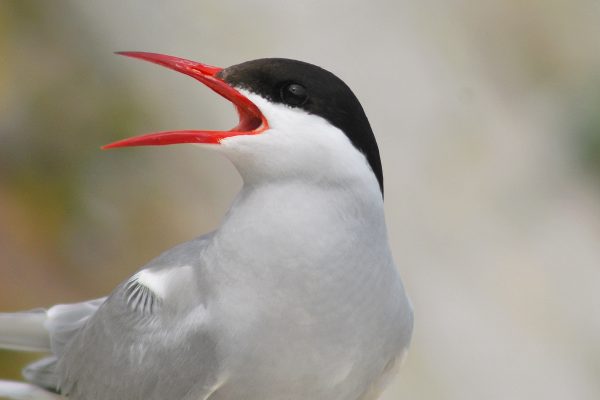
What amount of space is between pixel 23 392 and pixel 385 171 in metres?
1.77

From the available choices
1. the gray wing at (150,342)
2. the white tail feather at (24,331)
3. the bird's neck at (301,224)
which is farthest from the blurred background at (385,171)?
the bird's neck at (301,224)

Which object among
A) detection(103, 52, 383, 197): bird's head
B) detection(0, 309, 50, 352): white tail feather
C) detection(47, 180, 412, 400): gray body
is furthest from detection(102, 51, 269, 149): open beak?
detection(0, 309, 50, 352): white tail feather

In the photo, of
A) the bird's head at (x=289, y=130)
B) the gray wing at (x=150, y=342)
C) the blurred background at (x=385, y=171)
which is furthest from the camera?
the blurred background at (x=385, y=171)

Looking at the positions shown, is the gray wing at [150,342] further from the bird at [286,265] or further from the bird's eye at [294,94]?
the bird's eye at [294,94]

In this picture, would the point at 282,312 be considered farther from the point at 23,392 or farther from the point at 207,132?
the point at 23,392

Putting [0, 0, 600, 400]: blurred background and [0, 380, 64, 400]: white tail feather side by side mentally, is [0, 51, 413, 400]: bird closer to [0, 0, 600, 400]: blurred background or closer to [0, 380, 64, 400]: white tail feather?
[0, 380, 64, 400]: white tail feather

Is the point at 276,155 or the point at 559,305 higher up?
the point at 276,155

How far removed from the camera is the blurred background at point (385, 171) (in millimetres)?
3162

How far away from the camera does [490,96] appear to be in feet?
12.3

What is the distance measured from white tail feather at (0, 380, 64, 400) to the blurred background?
3.87 ft

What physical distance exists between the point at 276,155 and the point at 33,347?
0.79m

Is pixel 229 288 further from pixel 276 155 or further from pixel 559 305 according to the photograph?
pixel 559 305

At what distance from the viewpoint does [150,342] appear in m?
1.52

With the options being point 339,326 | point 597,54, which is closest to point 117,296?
point 339,326
